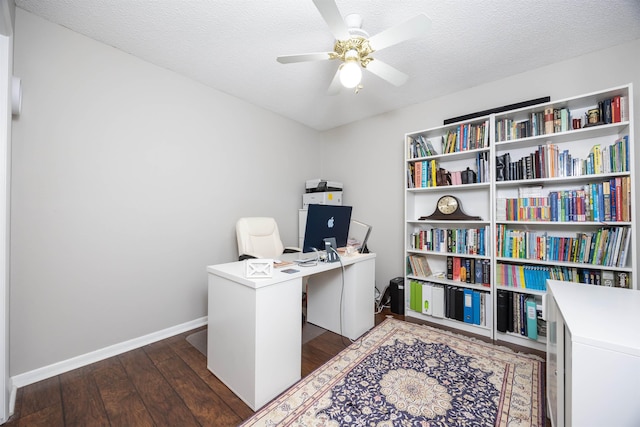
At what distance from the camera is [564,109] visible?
203cm

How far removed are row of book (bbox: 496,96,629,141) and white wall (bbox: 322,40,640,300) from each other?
25 cm

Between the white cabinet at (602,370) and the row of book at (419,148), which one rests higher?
the row of book at (419,148)

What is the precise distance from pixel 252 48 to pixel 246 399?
8.10 ft

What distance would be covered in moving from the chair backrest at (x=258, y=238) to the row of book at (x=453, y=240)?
5.00 ft

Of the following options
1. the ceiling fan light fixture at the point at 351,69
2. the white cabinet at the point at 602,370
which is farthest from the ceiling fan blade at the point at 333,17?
the white cabinet at the point at 602,370

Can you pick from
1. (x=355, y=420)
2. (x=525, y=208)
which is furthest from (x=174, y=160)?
(x=525, y=208)

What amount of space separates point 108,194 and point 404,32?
2381 mm

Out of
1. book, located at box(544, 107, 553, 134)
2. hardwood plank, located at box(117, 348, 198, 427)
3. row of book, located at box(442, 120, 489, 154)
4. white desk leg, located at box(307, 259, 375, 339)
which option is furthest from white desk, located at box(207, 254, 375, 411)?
book, located at box(544, 107, 553, 134)

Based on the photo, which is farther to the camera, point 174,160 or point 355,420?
point 174,160

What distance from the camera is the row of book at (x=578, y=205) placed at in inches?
69.1

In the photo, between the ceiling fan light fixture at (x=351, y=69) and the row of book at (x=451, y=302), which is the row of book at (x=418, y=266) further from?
the ceiling fan light fixture at (x=351, y=69)

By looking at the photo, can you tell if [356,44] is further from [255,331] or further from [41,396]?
[41,396]

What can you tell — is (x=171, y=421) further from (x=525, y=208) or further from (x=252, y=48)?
(x=525, y=208)

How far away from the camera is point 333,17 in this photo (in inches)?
51.3
